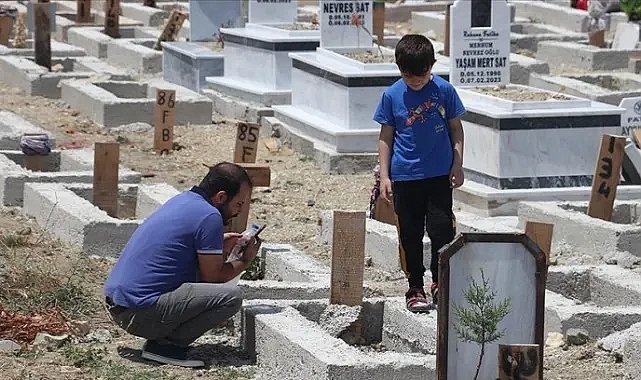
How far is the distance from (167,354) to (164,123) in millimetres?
7262

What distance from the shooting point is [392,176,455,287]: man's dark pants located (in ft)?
26.0

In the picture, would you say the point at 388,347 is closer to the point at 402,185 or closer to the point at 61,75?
the point at 402,185

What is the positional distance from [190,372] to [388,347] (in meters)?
1.14

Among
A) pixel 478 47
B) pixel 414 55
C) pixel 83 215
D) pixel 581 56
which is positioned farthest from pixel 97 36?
pixel 414 55

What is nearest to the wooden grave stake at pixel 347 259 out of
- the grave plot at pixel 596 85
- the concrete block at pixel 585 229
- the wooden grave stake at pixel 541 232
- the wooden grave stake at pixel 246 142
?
the wooden grave stake at pixel 541 232

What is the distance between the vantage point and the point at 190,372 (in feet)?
23.9

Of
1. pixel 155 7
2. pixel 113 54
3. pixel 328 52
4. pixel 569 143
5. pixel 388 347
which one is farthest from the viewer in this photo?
pixel 155 7

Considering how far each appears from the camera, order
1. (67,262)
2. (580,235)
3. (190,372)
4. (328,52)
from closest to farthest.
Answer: (190,372) < (67,262) < (580,235) < (328,52)

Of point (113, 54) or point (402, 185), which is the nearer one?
point (402, 185)

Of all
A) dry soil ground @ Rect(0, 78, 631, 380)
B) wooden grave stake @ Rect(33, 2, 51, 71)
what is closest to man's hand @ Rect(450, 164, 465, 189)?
dry soil ground @ Rect(0, 78, 631, 380)

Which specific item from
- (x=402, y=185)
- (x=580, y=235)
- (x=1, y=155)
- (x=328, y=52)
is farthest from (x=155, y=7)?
(x=402, y=185)

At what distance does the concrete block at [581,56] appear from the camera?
68.1 ft

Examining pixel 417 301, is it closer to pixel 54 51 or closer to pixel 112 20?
pixel 54 51

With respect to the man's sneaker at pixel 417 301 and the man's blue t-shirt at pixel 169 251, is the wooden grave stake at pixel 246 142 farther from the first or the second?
the man's blue t-shirt at pixel 169 251
